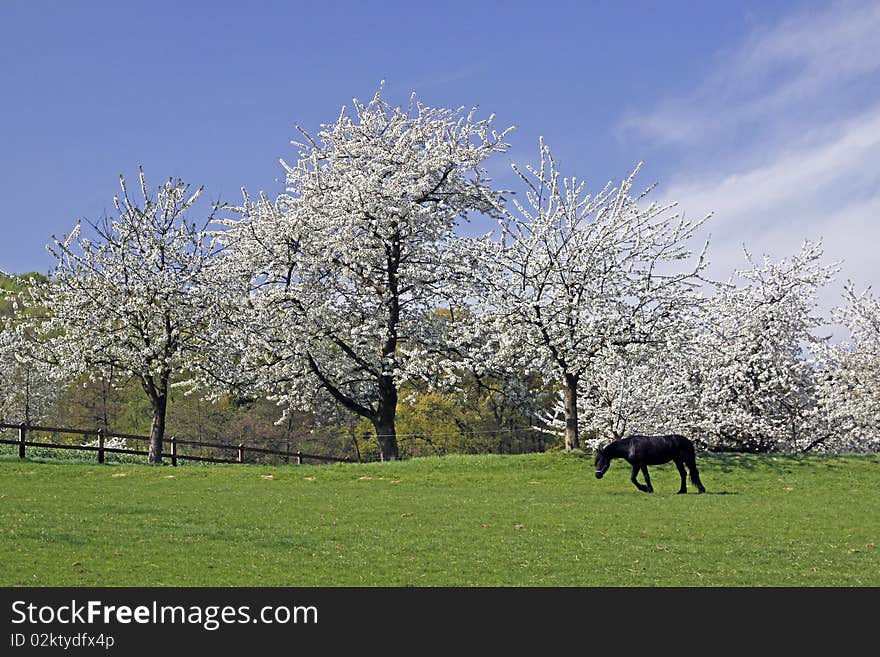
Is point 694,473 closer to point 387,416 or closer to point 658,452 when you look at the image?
point 658,452

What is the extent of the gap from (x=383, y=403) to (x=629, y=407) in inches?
438

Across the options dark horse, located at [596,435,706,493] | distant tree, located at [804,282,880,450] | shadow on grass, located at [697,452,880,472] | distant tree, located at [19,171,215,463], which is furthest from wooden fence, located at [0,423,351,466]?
distant tree, located at [804,282,880,450]

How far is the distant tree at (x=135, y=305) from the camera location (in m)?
40.3

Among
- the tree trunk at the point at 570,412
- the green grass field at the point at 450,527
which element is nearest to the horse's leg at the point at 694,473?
the green grass field at the point at 450,527

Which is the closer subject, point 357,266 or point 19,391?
point 357,266

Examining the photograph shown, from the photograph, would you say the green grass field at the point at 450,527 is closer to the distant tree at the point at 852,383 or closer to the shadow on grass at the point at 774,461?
the shadow on grass at the point at 774,461

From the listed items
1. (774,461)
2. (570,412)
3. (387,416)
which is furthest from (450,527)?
(387,416)

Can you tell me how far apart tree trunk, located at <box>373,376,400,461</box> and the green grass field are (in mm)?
8170

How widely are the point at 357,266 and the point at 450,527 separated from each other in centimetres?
2415

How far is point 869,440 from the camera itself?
4384 centimetres

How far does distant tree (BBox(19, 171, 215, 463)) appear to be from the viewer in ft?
132

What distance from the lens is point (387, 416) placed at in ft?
132
